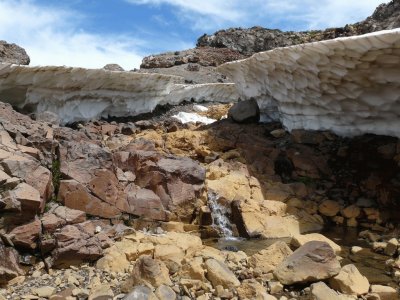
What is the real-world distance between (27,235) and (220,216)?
13.7 feet

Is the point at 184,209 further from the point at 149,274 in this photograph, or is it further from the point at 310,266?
the point at 310,266

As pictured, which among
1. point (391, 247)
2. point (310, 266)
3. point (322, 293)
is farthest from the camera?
point (391, 247)

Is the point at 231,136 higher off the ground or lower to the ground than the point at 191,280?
higher

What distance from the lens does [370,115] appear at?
990cm

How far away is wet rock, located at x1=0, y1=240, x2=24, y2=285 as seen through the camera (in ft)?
18.1

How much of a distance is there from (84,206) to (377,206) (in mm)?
6206

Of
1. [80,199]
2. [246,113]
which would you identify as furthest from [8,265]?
[246,113]

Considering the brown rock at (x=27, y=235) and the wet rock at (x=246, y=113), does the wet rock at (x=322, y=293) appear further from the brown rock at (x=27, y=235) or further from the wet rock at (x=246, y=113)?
the wet rock at (x=246, y=113)

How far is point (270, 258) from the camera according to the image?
6098 millimetres

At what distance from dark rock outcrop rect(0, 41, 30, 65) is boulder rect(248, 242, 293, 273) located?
470 inches

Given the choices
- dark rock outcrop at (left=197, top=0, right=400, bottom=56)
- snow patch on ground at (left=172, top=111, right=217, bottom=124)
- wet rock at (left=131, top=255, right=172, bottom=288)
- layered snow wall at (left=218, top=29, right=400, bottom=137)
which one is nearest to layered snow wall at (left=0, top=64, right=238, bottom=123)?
snow patch on ground at (left=172, top=111, right=217, bottom=124)

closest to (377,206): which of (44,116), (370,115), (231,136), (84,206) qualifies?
(370,115)

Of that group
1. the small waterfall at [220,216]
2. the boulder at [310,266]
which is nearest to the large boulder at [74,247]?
the boulder at [310,266]

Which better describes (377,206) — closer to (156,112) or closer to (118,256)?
(118,256)
